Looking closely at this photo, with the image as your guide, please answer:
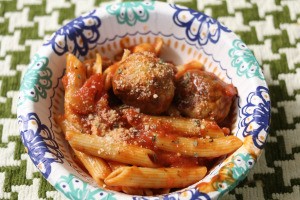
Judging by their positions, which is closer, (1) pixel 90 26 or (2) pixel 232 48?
(2) pixel 232 48

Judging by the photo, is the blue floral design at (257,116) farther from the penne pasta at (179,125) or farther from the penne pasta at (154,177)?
the penne pasta at (154,177)

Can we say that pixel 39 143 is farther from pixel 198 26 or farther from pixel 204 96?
pixel 198 26

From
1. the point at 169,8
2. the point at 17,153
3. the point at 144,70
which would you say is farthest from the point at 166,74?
the point at 17,153

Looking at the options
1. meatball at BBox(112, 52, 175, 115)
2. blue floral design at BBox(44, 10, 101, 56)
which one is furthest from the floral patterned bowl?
meatball at BBox(112, 52, 175, 115)

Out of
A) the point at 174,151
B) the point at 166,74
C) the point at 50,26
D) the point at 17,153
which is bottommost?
the point at 17,153

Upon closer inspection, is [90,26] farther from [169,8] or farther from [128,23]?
[169,8]

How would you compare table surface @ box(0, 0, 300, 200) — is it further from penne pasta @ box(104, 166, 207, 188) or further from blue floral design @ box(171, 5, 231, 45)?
blue floral design @ box(171, 5, 231, 45)
